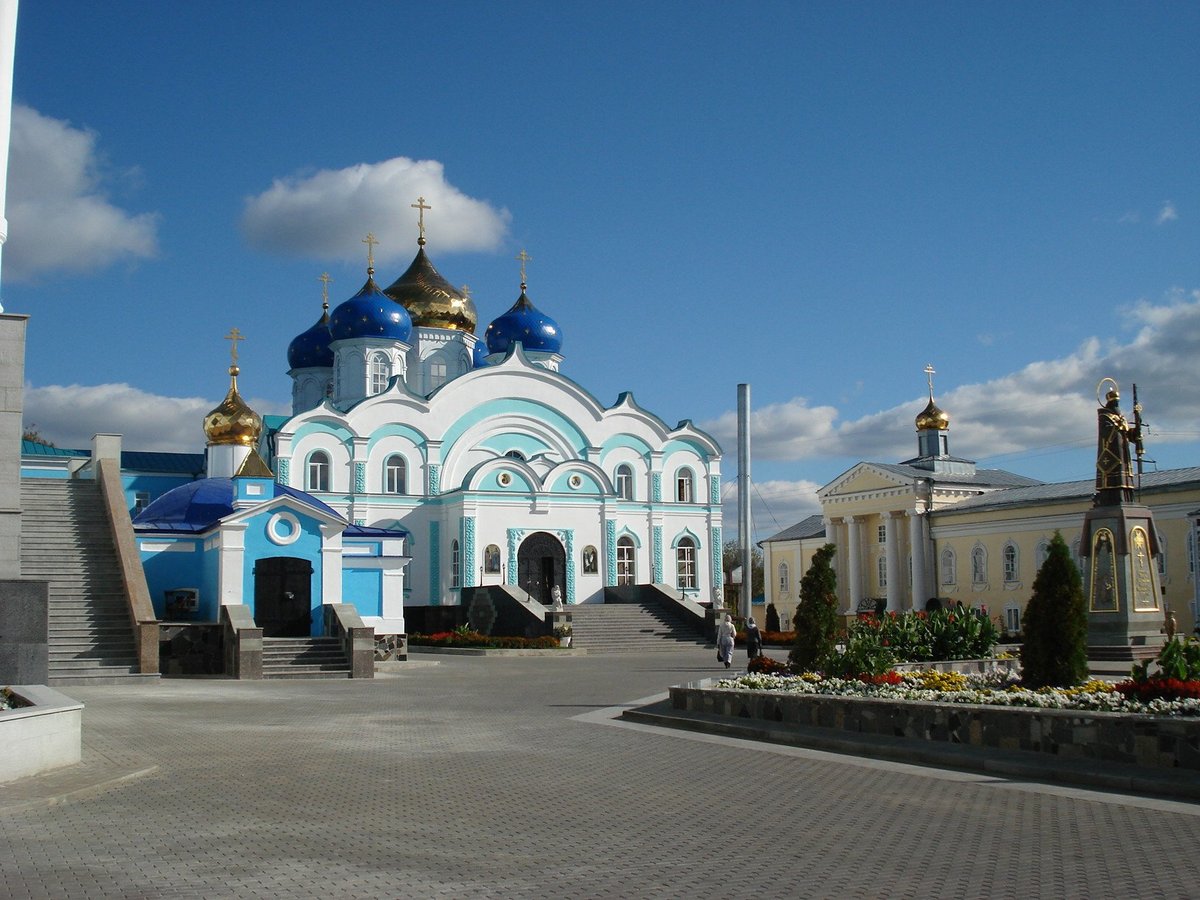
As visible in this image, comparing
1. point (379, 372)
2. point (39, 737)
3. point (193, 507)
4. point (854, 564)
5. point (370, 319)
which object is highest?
point (370, 319)

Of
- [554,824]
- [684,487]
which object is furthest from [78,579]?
[684,487]

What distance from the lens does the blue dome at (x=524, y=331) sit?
151 feet

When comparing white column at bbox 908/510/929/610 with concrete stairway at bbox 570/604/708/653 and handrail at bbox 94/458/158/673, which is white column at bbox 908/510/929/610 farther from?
handrail at bbox 94/458/158/673

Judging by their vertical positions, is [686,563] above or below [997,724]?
above

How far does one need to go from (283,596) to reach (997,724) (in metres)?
17.7

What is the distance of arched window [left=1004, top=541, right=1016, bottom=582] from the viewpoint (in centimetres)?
4381

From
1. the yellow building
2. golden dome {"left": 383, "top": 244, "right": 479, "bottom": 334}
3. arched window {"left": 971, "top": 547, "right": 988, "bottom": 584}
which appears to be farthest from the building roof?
golden dome {"left": 383, "top": 244, "right": 479, "bottom": 334}

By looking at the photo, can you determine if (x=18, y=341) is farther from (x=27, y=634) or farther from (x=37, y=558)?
(x=37, y=558)

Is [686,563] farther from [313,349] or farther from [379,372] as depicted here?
[313,349]

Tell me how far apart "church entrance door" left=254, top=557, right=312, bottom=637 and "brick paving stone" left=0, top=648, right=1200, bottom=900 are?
12153 mm

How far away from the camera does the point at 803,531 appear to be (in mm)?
56312

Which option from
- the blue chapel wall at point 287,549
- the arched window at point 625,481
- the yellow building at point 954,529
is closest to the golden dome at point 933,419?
the yellow building at point 954,529

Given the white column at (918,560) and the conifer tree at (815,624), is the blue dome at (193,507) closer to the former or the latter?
the conifer tree at (815,624)

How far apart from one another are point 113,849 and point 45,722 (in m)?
2.87
